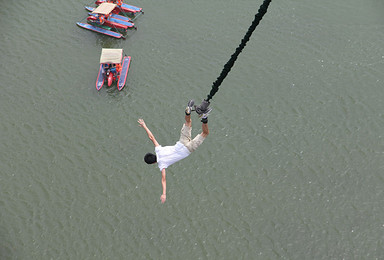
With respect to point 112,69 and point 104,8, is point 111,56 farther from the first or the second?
point 104,8

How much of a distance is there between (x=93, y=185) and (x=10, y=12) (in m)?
20.2

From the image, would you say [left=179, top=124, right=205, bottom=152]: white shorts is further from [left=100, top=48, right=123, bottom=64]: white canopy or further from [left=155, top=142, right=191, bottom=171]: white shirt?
[left=100, top=48, right=123, bottom=64]: white canopy

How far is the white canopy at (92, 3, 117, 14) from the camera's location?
33.0 metres

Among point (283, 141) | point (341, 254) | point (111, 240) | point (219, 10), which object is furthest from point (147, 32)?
point (341, 254)

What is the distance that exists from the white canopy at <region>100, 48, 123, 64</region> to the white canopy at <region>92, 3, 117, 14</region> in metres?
4.53

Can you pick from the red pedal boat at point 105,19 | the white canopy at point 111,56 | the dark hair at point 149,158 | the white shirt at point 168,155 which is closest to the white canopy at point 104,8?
the red pedal boat at point 105,19

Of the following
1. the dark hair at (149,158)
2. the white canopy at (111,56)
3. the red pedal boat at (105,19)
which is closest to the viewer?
the dark hair at (149,158)

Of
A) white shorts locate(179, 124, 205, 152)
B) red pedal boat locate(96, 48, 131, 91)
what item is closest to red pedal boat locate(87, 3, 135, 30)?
red pedal boat locate(96, 48, 131, 91)

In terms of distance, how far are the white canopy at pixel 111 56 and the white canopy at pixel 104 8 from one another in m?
4.53

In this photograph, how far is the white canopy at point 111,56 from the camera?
2927 cm

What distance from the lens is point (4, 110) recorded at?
90.3 feet

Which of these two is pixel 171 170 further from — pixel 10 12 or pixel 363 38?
pixel 10 12

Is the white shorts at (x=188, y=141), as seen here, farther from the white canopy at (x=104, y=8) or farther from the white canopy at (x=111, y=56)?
the white canopy at (x=104, y=8)

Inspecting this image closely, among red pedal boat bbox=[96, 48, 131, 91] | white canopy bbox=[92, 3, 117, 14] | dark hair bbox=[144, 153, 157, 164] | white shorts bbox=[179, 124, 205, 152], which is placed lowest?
red pedal boat bbox=[96, 48, 131, 91]
